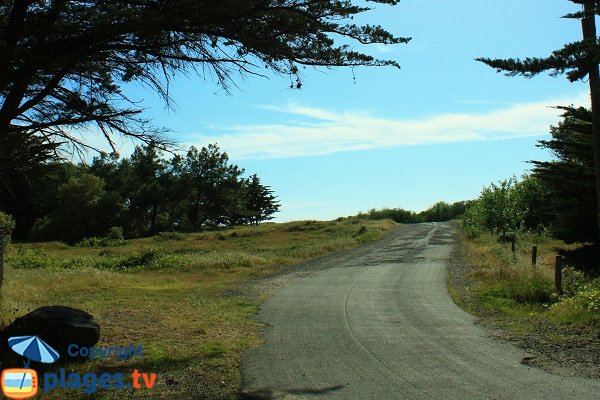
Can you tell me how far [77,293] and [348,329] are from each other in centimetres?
926

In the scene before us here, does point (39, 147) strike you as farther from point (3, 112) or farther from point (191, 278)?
point (191, 278)

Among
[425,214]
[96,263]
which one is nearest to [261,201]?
[425,214]

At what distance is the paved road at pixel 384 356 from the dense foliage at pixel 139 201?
52.0 metres

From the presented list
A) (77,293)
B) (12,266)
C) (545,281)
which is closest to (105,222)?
(12,266)

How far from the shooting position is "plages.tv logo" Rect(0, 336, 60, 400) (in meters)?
5.47

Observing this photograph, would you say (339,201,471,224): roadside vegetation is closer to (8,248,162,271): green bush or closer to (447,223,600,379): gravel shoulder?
(8,248,162,271): green bush

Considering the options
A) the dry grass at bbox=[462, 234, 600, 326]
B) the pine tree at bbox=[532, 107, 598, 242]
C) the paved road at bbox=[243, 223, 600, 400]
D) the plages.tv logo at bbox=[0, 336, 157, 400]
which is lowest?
the dry grass at bbox=[462, 234, 600, 326]

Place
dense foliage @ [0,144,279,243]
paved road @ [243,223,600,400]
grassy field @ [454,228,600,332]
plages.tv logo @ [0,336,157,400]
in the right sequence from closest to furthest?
plages.tv logo @ [0,336,157,400]
paved road @ [243,223,600,400]
grassy field @ [454,228,600,332]
dense foliage @ [0,144,279,243]

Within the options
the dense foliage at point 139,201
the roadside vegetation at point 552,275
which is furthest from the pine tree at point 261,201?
the roadside vegetation at point 552,275

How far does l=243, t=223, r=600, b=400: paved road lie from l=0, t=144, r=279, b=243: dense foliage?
5199cm

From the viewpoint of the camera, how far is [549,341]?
920 centimetres

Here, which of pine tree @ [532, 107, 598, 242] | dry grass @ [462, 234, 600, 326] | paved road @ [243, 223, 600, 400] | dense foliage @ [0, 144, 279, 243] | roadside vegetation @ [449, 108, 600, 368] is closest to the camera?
paved road @ [243, 223, 600, 400]

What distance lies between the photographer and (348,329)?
10.2 m

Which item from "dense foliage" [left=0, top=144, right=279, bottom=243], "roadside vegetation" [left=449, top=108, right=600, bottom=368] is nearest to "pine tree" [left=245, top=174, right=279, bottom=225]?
"dense foliage" [left=0, top=144, right=279, bottom=243]
